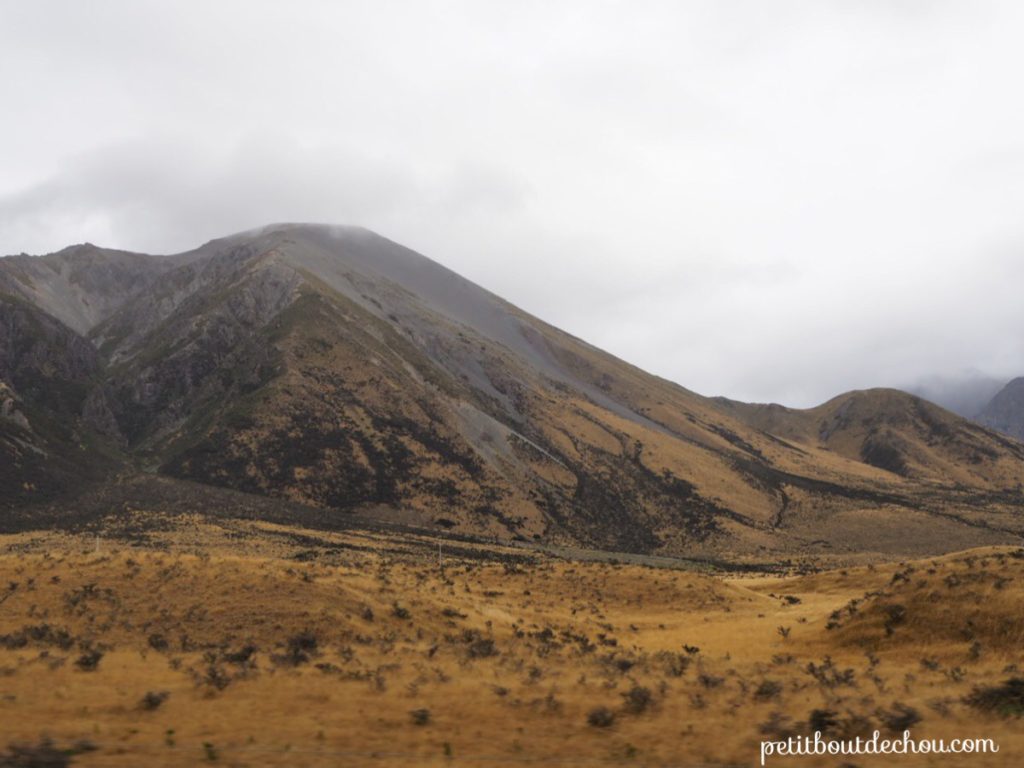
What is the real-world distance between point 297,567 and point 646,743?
1907 cm

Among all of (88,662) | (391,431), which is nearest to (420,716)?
(88,662)

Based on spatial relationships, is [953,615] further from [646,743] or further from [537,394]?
[537,394]

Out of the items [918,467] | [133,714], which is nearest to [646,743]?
[133,714]

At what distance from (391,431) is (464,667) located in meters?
72.0

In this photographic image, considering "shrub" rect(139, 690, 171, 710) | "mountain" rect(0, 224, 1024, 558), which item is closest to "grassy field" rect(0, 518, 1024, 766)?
"shrub" rect(139, 690, 171, 710)

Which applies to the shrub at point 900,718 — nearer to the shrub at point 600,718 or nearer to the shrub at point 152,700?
the shrub at point 600,718

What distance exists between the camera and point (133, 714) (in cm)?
1302

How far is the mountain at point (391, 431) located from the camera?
75938mm

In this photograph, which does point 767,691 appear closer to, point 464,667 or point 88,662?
point 464,667

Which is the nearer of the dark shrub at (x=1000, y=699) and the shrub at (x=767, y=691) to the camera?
the dark shrub at (x=1000, y=699)

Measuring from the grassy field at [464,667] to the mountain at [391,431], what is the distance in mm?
40678

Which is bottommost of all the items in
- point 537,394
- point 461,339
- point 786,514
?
point 786,514

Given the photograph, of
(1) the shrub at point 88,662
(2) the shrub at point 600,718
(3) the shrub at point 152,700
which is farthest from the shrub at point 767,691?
(1) the shrub at point 88,662

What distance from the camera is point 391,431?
87500 millimetres
